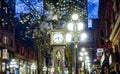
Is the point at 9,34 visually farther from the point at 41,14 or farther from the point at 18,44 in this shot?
the point at 41,14

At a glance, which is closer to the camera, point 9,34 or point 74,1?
point 74,1

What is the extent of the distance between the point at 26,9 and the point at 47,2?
229cm

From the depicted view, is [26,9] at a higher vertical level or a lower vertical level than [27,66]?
higher

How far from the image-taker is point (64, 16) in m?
32.0

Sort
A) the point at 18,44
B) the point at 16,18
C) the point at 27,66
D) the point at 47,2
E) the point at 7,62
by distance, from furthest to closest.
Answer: the point at 27,66, the point at 18,44, the point at 7,62, the point at 16,18, the point at 47,2

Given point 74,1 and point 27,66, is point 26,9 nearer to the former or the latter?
point 74,1

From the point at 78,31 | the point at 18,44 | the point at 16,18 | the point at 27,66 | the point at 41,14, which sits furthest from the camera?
the point at 27,66

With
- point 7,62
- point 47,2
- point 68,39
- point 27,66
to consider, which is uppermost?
point 47,2

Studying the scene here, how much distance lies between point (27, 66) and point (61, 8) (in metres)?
58.7

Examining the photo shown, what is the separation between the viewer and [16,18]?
3809 centimetres

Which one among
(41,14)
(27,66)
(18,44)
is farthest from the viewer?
(27,66)

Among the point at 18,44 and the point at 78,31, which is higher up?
the point at 78,31

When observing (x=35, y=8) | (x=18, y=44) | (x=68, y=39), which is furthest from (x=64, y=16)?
(x=18, y=44)

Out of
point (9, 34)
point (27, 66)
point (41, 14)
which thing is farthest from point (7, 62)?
point (41, 14)
